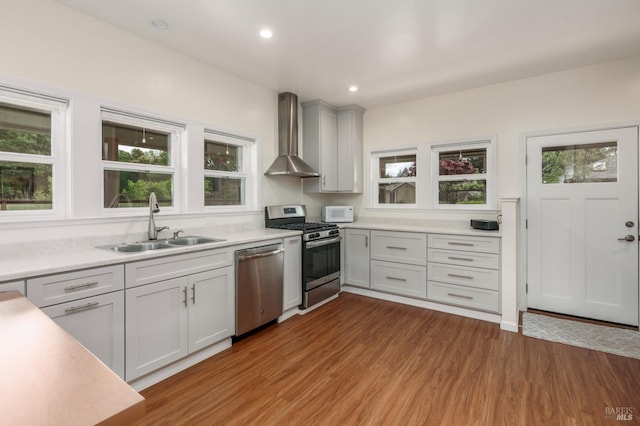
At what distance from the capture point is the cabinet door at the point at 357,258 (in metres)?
4.20

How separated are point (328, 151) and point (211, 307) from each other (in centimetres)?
272

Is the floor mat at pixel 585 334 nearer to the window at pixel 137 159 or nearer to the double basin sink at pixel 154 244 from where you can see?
the double basin sink at pixel 154 244

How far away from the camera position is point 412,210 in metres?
4.39

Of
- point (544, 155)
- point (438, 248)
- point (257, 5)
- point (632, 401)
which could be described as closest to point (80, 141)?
point (257, 5)

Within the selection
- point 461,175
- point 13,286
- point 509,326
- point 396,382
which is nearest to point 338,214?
point 461,175

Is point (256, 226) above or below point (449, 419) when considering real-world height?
above

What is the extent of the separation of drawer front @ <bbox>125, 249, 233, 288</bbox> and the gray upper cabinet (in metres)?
2.13

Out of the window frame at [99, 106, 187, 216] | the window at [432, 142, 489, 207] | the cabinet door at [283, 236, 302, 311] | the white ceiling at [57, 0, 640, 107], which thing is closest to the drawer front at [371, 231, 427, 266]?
the window at [432, 142, 489, 207]

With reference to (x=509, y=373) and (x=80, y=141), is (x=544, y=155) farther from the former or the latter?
(x=80, y=141)

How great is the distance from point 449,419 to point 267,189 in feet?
9.78

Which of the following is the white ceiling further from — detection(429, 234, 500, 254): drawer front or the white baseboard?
the white baseboard

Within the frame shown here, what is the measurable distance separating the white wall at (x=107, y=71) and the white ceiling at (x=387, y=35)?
0.40 feet

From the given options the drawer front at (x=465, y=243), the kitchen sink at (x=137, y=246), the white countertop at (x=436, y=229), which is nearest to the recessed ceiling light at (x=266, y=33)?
the kitchen sink at (x=137, y=246)

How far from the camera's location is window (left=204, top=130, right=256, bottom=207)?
343 centimetres
